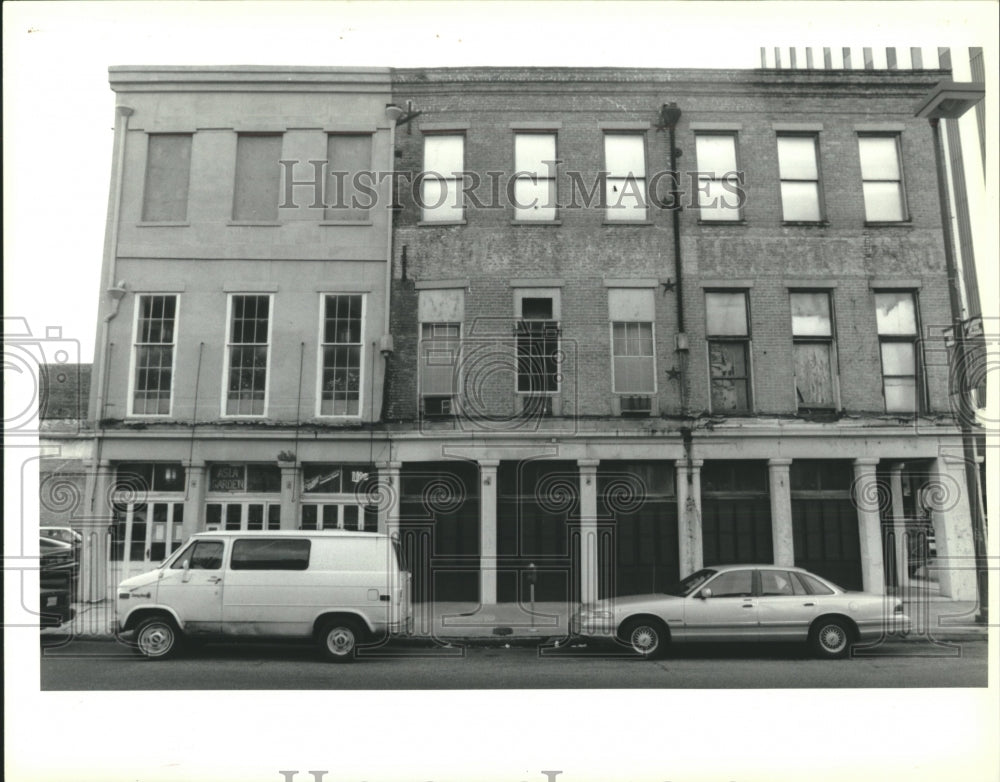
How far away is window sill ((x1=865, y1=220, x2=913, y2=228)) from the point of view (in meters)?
6.76

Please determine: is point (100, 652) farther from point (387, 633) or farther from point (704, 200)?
point (704, 200)

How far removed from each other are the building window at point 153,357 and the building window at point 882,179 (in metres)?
5.76

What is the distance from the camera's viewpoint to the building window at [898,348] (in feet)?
21.1

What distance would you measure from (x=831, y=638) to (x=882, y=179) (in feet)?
12.5

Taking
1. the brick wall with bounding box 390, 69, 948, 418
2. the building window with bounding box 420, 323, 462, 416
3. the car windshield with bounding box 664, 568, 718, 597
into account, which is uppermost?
the brick wall with bounding box 390, 69, 948, 418

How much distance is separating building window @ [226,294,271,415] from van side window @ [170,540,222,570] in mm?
1016

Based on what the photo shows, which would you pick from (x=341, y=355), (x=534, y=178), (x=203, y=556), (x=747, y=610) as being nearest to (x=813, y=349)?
(x=747, y=610)

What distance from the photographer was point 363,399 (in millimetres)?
6406

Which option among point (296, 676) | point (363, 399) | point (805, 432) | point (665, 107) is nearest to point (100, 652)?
point (296, 676)

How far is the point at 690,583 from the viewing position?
21.1 ft

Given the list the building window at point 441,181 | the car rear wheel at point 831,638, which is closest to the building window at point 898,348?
the car rear wheel at point 831,638

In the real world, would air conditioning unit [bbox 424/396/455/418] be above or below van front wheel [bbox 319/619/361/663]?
above

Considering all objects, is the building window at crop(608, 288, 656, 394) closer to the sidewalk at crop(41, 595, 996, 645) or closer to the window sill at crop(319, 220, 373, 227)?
the sidewalk at crop(41, 595, 996, 645)

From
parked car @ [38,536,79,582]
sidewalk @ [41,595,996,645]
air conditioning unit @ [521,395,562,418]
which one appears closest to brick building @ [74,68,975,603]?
air conditioning unit @ [521,395,562,418]
